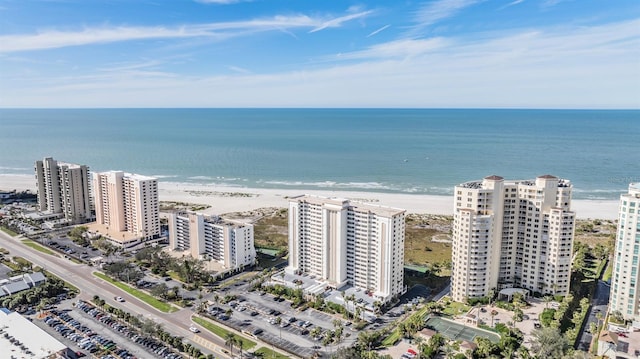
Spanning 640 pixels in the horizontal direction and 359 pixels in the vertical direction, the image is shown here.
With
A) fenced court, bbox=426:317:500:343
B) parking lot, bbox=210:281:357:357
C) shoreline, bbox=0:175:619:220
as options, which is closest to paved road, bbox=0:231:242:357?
parking lot, bbox=210:281:357:357

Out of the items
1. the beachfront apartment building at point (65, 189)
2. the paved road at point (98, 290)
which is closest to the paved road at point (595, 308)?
the paved road at point (98, 290)

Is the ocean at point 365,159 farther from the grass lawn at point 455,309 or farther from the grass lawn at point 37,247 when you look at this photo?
the grass lawn at point 455,309

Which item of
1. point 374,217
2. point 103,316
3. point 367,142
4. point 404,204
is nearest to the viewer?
point 103,316

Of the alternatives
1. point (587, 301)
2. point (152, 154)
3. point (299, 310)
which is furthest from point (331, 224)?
point (152, 154)

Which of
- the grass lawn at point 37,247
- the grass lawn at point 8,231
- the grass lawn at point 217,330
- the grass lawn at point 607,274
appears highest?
the grass lawn at point 8,231

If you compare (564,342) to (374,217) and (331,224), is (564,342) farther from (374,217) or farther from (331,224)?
(331,224)

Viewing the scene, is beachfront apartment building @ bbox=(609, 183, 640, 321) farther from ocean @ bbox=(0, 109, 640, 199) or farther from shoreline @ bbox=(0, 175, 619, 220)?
ocean @ bbox=(0, 109, 640, 199)

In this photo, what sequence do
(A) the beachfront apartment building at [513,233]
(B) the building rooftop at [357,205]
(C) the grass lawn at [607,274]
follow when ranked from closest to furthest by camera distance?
(A) the beachfront apartment building at [513,233] → (B) the building rooftop at [357,205] → (C) the grass lawn at [607,274]
